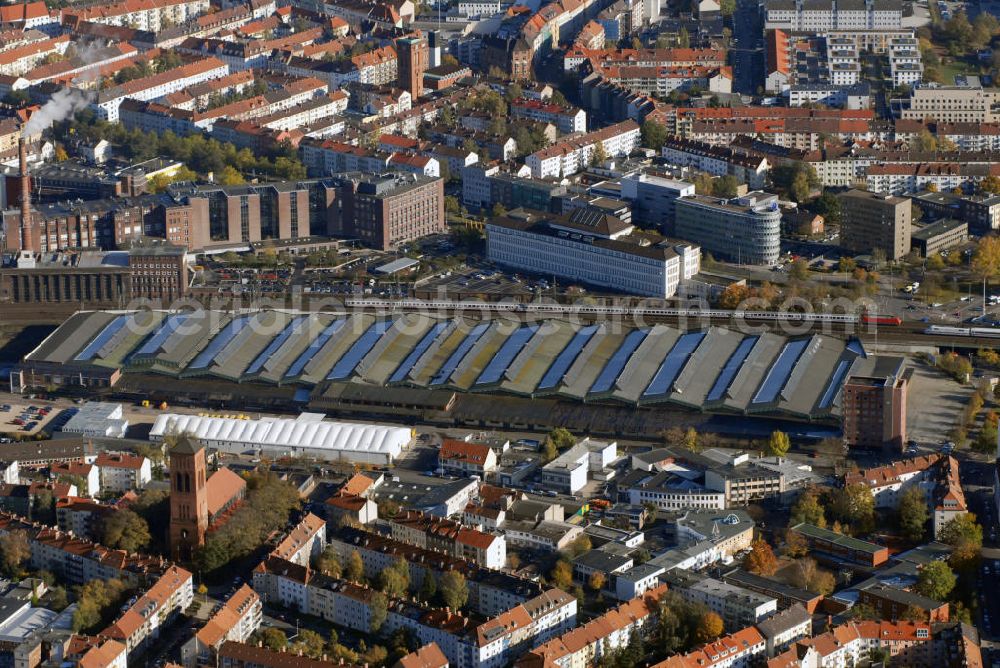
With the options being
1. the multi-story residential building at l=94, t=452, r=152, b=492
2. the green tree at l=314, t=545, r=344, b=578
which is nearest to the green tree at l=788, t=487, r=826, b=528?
the green tree at l=314, t=545, r=344, b=578

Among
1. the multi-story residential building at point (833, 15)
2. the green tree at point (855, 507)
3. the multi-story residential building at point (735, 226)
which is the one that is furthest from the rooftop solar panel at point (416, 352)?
the multi-story residential building at point (833, 15)

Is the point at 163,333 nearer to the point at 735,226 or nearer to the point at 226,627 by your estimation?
A: the point at 735,226

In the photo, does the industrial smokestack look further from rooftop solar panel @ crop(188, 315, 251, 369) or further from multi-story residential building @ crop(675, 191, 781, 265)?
multi-story residential building @ crop(675, 191, 781, 265)

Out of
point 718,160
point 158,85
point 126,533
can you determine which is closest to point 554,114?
point 718,160

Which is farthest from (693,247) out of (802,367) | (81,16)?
(81,16)

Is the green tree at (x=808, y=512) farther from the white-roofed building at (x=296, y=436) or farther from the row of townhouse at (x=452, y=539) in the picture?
the white-roofed building at (x=296, y=436)

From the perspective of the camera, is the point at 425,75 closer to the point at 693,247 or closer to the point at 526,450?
the point at 693,247
